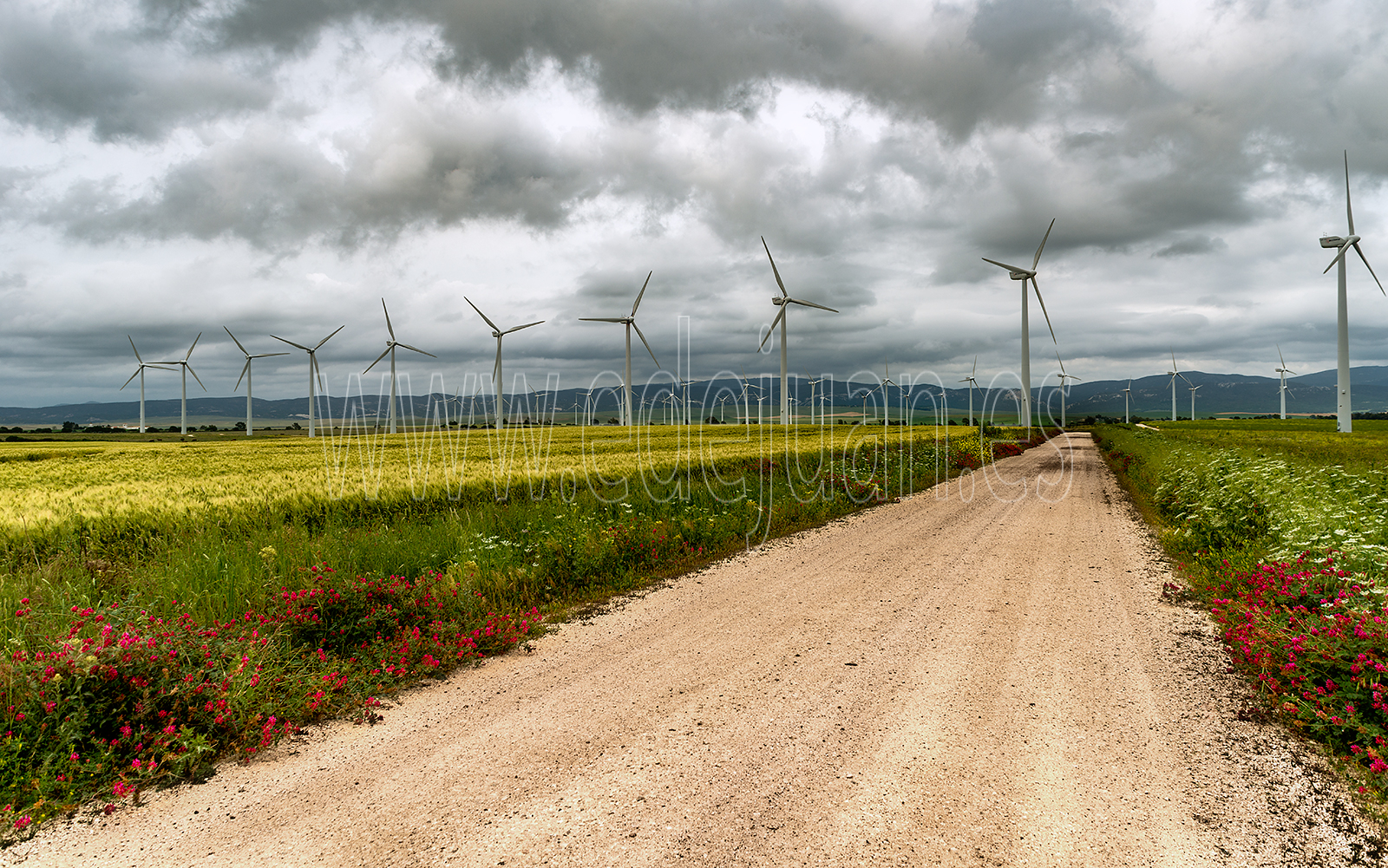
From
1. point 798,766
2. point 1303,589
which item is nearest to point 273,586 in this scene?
point 798,766

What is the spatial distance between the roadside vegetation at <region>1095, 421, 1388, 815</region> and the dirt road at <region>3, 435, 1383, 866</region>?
1.38ft

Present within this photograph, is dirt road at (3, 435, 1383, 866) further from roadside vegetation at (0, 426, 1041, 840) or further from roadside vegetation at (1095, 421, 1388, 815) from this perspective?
roadside vegetation at (0, 426, 1041, 840)

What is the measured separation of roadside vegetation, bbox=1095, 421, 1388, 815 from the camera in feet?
18.2

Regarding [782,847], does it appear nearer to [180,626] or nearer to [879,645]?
[879,645]

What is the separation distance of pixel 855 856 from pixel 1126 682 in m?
4.47

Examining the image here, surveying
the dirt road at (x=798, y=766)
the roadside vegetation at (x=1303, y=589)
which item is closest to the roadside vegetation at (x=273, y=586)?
the dirt road at (x=798, y=766)

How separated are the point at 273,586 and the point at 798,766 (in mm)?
7357

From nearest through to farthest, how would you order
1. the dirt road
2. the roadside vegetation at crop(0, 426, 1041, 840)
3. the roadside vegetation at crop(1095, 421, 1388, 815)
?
the dirt road, the roadside vegetation at crop(0, 426, 1041, 840), the roadside vegetation at crop(1095, 421, 1388, 815)

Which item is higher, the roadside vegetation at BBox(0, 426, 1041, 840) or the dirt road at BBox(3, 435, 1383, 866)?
the roadside vegetation at BBox(0, 426, 1041, 840)

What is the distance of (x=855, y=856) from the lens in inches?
161

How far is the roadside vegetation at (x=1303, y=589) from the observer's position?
5.56m

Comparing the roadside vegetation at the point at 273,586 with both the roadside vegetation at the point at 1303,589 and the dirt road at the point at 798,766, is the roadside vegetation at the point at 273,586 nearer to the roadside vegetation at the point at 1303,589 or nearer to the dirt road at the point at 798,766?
the dirt road at the point at 798,766

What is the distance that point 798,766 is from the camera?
5164mm

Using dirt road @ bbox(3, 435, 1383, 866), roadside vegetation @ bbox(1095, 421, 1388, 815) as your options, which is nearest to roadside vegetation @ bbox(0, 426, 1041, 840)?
dirt road @ bbox(3, 435, 1383, 866)
